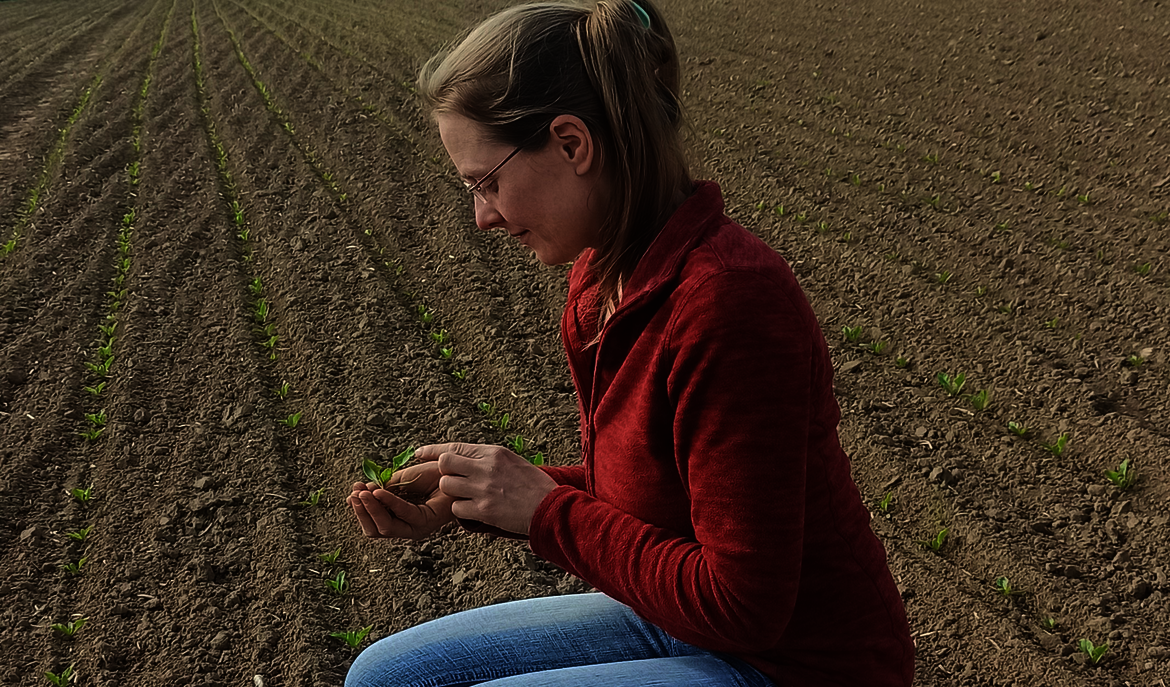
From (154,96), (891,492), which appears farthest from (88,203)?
(891,492)

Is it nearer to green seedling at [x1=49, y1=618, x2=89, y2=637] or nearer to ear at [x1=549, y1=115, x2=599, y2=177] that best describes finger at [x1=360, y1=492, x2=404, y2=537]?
ear at [x1=549, y1=115, x2=599, y2=177]

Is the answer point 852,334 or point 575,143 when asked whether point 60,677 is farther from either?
point 852,334

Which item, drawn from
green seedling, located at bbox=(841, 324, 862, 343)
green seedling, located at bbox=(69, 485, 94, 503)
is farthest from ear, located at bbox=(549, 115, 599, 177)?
green seedling, located at bbox=(841, 324, 862, 343)

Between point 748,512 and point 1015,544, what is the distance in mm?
2422

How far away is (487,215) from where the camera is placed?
1.65m

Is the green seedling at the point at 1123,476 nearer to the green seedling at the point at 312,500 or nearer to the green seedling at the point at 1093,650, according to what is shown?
the green seedling at the point at 1093,650

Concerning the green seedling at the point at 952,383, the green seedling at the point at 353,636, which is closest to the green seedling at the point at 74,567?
the green seedling at the point at 353,636

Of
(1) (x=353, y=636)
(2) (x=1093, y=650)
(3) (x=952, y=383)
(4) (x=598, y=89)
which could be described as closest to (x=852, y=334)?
(3) (x=952, y=383)

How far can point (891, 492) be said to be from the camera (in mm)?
3637

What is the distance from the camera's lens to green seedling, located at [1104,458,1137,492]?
11.4ft

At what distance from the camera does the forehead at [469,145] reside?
5.01 ft

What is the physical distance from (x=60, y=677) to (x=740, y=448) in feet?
9.10

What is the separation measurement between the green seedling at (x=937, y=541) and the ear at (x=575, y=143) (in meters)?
2.40

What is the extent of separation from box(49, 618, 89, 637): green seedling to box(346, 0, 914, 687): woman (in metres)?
2.31
